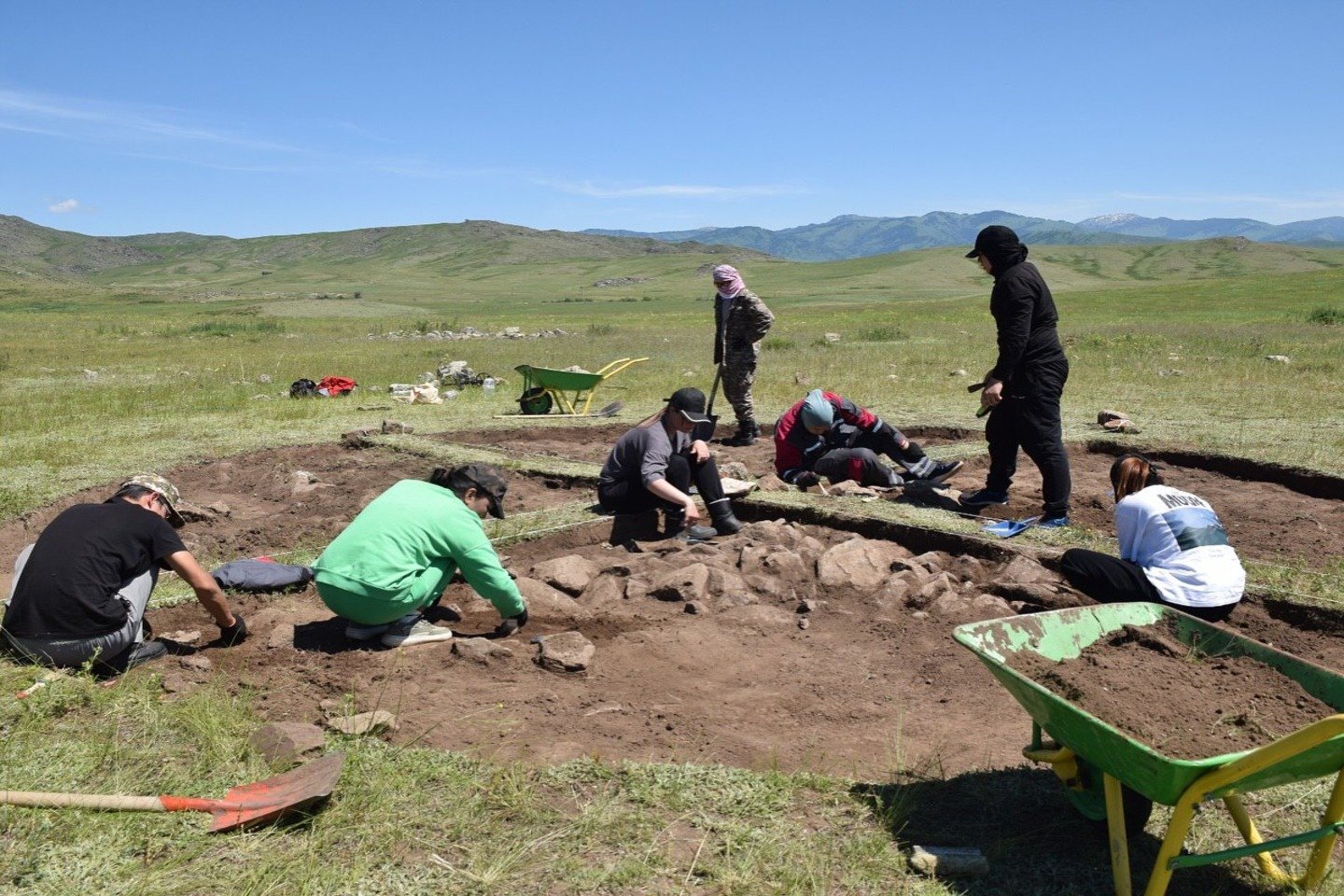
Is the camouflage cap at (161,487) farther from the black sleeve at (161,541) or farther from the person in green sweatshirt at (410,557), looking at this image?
the person in green sweatshirt at (410,557)

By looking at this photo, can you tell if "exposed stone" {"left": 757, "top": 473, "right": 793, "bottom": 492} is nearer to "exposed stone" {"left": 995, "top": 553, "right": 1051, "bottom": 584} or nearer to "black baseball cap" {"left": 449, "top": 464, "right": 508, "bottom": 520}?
"exposed stone" {"left": 995, "top": 553, "right": 1051, "bottom": 584}

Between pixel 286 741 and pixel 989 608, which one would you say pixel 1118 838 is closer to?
pixel 989 608

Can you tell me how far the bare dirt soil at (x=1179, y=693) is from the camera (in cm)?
334

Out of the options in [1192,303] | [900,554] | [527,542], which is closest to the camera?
[900,554]

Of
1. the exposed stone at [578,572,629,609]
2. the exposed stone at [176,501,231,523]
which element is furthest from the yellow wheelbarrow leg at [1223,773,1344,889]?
the exposed stone at [176,501,231,523]

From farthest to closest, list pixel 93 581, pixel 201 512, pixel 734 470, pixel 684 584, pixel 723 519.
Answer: pixel 734 470
pixel 201 512
pixel 723 519
pixel 684 584
pixel 93 581

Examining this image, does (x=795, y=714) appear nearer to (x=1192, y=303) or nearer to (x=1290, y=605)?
(x=1290, y=605)

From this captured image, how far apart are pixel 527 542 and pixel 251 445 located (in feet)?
16.1

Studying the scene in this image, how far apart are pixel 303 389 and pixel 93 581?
443 inches

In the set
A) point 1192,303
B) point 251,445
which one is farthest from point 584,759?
point 1192,303

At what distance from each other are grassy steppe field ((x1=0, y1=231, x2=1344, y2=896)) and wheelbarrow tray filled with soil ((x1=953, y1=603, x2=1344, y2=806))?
54 cm

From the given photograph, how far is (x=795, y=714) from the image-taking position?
4.72 meters

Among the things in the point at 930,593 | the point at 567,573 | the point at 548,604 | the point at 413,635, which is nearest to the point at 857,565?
the point at 930,593

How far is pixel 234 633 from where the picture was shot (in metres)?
5.43
